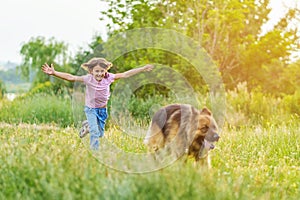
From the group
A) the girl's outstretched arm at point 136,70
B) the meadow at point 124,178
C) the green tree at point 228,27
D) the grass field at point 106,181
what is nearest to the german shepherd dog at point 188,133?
the meadow at point 124,178

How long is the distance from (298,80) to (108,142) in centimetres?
1091

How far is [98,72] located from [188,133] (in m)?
1.57

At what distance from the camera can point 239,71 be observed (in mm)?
21562

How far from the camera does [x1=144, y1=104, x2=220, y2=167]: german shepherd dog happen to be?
17.9ft

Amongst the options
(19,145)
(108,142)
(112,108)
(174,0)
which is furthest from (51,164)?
(174,0)

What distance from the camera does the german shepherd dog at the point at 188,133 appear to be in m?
5.45

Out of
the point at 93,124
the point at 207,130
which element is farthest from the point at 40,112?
the point at 207,130

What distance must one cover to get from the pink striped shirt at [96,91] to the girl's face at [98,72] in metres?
0.04

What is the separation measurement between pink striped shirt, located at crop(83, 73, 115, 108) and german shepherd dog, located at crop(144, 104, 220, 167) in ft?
3.59

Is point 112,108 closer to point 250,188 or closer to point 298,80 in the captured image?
point 298,80

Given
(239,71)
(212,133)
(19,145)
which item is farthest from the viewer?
(239,71)

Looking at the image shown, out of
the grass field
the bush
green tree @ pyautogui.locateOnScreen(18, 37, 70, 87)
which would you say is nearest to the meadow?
the grass field

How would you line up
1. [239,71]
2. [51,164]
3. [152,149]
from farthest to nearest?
[239,71] < [152,149] < [51,164]

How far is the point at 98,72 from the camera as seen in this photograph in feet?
21.1
